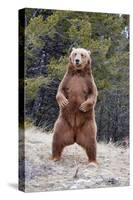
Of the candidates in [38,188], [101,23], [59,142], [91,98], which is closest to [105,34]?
[101,23]

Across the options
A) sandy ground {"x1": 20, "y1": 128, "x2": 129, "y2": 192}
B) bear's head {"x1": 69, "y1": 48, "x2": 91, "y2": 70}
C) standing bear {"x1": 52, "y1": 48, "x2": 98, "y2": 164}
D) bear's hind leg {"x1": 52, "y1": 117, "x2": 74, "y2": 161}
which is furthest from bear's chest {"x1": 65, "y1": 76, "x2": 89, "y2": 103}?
sandy ground {"x1": 20, "y1": 128, "x2": 129, "y2": 192}

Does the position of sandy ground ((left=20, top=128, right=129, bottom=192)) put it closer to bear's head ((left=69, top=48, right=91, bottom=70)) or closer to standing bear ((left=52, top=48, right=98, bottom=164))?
standing bear ((left=52, top=48, right=98, bottom=164))

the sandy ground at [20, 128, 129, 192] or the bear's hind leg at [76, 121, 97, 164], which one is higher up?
the bear's hind leg at [76, 121, 97, 164]

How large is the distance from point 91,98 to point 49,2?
127 centimetres

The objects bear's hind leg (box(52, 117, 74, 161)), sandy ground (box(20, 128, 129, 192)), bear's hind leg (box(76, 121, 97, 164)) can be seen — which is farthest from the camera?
bear's hind leg (box(76, 121, 97, 164))

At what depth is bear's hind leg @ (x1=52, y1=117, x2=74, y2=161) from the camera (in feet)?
25.6

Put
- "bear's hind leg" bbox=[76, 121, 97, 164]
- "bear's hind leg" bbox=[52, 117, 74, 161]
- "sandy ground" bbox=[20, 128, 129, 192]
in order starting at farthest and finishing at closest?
"bear's hind leg" bbox=[76, 121, 97, 164] < "bear's hind leg" bbox=[52, 117, 74, 161] < "sandy ground" bbox=[20, 128, 129, 192]

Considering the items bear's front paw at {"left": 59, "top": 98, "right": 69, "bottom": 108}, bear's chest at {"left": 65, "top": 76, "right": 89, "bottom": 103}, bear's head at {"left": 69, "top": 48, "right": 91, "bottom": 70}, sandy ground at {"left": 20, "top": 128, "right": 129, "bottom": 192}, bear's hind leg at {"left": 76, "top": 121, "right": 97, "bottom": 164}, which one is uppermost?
bear's head at {"left": 69, "top": 48, "right": 91, "bottom": 70}

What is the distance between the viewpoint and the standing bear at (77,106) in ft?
25.7

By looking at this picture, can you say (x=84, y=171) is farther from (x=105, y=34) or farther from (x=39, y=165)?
(x=105, y=34)

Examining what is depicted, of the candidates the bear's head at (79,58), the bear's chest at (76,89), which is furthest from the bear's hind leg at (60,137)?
the bear's head at (79,58)

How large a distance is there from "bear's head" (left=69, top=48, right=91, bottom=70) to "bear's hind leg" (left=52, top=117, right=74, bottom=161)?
676 millimetres

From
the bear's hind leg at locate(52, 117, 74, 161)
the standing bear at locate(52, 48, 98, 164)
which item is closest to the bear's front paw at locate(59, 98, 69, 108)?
the standing bear at locate(52, 48, 98, 164)

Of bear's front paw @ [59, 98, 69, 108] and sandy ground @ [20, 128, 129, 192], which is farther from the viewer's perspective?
bear's front paw @ [59, 98, 69, 108]
